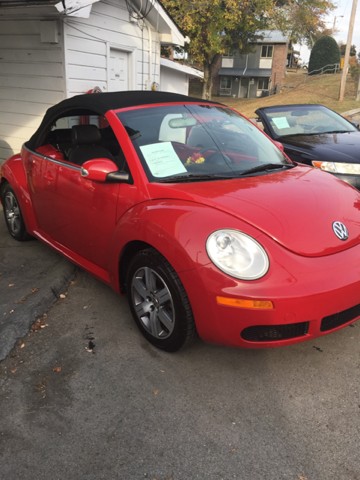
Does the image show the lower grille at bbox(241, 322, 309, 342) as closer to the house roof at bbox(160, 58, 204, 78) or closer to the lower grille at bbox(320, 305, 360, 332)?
the lower grille at bbox(320, 305, 360, 332)

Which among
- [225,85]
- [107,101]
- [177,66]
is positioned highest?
[225,85]

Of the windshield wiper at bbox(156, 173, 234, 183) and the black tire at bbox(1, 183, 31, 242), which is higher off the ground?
the windshield wiper at bbox(156, 173, 234, 183)

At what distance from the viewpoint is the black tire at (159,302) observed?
2514 millimetres

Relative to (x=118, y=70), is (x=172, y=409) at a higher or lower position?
lower

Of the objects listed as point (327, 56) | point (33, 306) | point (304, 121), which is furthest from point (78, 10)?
point (327, 56)

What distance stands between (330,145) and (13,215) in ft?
13.5

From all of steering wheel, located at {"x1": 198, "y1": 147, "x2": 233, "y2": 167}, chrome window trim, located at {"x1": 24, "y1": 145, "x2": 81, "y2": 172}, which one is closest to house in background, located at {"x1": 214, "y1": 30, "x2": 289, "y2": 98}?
chrome window trim, located at {"x1": 24, "y1": 145, "x2": 81, "y2": 172}

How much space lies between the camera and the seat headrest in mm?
3593

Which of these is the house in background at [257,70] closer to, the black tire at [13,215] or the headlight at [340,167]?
the headlight at [340,167]

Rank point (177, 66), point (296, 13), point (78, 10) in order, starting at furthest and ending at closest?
point (296, 13) → point (177, 66) → point (78, 10)

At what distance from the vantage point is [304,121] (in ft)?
21.8

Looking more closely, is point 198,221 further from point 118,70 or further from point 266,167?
point 118,70

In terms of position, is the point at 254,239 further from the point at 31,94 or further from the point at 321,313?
the point at 31,94

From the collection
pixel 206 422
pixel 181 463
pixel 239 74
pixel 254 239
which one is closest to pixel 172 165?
pixel 254 239
